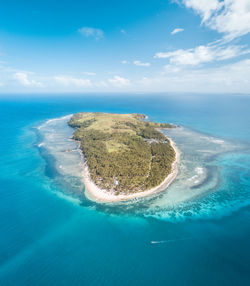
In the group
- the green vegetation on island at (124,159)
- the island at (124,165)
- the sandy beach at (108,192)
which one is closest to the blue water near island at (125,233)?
the sandy beach at (108,192)

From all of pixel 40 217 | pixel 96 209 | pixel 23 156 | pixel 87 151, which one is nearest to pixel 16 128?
pixel 23 156

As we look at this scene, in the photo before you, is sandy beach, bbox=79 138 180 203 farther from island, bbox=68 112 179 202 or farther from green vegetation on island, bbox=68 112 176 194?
green vegetation on island, bbox=68 112 176 194

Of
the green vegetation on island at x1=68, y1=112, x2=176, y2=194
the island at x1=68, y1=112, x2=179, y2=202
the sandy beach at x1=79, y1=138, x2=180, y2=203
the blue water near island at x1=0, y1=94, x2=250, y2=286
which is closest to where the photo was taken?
the blue water near island at x1=0, y1=94, x2=250, y2=286

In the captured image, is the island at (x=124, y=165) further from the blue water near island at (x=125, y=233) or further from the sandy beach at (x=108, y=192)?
the blue water near island at (x=125, y=233)

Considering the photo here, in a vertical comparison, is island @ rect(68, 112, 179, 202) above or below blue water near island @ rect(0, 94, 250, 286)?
above

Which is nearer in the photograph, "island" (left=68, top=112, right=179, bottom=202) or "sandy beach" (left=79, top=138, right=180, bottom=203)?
"sandy beach" (left=79, top=138, right=180, bottom=203)

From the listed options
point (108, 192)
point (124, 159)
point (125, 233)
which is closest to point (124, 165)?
point (124, 159)

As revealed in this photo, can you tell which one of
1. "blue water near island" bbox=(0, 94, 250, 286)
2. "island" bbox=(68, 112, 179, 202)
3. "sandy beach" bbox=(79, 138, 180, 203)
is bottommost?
"blue water near island" bbox=(0, 94, 250, 286)

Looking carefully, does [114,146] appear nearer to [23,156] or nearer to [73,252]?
[23,156]

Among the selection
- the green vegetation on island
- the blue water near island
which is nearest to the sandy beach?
the green vegetation on island
